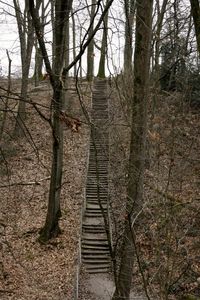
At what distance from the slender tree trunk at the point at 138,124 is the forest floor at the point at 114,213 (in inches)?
23.5

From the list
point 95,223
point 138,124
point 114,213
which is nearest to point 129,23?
point 138,124

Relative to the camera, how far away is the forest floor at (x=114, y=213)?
11.8 m

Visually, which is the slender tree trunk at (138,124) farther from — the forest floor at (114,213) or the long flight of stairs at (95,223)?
the long flight of stairs at (95,223)

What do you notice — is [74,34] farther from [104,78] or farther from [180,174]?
[180,174]

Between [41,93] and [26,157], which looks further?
[41,93]

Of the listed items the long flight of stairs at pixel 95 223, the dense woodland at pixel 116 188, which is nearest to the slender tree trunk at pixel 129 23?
the dense woodland at pixel 116 188

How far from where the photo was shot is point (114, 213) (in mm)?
15781

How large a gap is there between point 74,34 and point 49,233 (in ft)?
83.4

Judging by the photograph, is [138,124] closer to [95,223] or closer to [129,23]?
[129,23]

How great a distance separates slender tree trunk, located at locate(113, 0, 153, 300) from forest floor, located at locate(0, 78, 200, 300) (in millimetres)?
597

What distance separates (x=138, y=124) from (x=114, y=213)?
691 centimetres

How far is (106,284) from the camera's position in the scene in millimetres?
12750

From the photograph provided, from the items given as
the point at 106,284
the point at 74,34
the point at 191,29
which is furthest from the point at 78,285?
the point at 74,34

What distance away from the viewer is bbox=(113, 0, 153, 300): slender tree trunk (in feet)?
30.5
